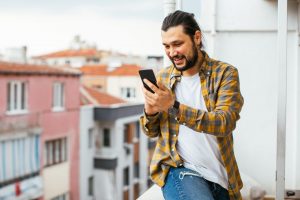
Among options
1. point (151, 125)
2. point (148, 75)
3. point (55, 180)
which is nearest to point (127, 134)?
point (55, 180)

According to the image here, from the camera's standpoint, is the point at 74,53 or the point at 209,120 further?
the point at 74,53

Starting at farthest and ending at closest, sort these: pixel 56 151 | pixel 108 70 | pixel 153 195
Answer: pixel 56 151
pixel 108 70
pixel 153 195

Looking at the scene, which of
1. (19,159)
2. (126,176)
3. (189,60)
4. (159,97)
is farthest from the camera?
(126,176)

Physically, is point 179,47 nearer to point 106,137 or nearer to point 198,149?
point 198,149

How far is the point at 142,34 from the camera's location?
14234 millimetres

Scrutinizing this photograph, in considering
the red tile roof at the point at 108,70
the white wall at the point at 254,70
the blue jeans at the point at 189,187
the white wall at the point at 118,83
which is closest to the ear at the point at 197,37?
the blue jeans at the point at 189,187

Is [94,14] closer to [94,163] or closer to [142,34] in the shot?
[142,34]

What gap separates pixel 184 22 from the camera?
0.89 metres

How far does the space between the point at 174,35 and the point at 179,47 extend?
28 millimetres

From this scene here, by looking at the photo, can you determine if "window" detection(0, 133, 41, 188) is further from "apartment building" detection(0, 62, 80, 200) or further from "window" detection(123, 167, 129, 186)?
"window" detection(123, 167, 129, 186)

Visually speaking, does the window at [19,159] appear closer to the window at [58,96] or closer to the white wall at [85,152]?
the window at [58,96]

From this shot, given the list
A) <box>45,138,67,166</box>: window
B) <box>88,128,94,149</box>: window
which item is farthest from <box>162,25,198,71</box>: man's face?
<box>88,128,94,149</box>: window

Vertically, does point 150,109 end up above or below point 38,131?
above

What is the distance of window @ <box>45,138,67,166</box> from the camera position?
14211 millimetres
